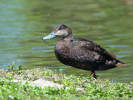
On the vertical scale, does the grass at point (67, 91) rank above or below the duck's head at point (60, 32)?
below

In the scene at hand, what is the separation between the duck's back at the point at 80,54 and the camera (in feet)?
30.0

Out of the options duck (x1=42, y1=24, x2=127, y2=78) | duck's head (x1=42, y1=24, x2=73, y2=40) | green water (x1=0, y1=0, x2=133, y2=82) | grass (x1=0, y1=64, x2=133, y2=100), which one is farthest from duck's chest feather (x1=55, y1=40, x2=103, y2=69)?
grass (x1=0, y1=64, x2=133, y2=100)

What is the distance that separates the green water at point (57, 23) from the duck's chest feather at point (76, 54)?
1081 mm

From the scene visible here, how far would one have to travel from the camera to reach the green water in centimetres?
1216

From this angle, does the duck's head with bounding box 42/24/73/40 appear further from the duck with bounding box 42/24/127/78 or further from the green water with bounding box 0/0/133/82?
the green water with bounding box 0/0/133/82

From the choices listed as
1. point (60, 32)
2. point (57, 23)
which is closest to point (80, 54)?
point (60, 32)

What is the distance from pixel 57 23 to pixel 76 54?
10408 mm

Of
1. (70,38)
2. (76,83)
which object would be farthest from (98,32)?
(76,83)

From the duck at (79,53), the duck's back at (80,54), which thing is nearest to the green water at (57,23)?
the duck at (79,53)

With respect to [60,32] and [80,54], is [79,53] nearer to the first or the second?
[80,54]

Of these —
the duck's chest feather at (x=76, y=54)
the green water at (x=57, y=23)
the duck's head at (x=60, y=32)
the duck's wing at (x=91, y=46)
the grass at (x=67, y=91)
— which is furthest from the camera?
the green water at (x=57, y=23)

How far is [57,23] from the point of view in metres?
19.4

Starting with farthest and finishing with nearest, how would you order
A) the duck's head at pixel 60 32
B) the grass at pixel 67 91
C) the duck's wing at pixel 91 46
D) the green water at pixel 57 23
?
1. the green water at pixel 57 23
2. the duck's head at pixel 60 32
3. the duck's wing at pixel 91 46
4. the grass at pixel 67 91

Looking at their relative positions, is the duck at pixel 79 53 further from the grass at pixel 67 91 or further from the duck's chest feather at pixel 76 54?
the grass at pixel 67 91
